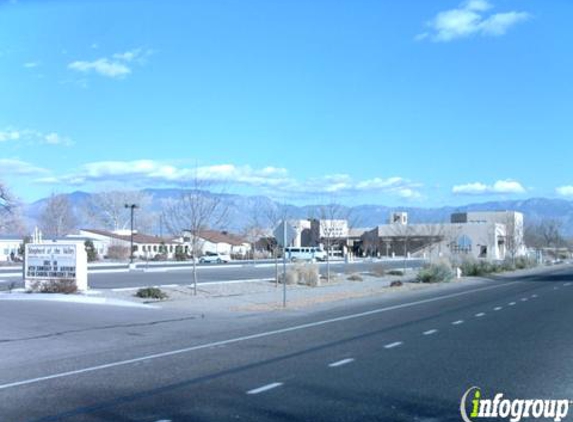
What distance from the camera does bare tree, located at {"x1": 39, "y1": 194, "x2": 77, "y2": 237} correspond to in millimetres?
114688

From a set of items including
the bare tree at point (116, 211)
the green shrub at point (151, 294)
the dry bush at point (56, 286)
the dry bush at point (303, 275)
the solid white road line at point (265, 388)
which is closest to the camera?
the solid white road line at point (265, 388)

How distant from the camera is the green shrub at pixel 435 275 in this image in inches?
1903

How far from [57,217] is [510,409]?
113m

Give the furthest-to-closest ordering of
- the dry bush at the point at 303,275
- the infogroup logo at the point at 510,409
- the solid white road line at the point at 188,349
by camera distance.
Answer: the dry bush at the point at 303,275, the solid white road line at the point at 188,349, the infogroup logo at the point at 510,409

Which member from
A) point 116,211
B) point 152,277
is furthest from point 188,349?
point 116,211

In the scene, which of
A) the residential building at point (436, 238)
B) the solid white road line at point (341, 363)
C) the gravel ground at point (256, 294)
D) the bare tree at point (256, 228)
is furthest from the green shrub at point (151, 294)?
the residential building at point (436, 238)

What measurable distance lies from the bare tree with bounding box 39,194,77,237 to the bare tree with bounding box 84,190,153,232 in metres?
16.8

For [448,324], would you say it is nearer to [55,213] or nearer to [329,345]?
[329,345]

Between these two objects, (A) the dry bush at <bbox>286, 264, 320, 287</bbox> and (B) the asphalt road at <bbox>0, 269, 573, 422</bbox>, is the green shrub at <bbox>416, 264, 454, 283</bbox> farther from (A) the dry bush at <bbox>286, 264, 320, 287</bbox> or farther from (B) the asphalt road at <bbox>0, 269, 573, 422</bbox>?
(B) the asphalt road at <bbox>0, 269, 573, 422</bbox>

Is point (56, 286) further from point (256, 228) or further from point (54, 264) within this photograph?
point (256, 228)

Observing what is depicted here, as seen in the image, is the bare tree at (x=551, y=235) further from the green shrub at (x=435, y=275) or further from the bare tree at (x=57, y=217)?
the green shrub at (x=435, y=275)

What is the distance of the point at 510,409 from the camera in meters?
9.45

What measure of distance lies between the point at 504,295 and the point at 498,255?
321 feet

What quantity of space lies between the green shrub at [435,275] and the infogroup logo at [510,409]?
38.6m
